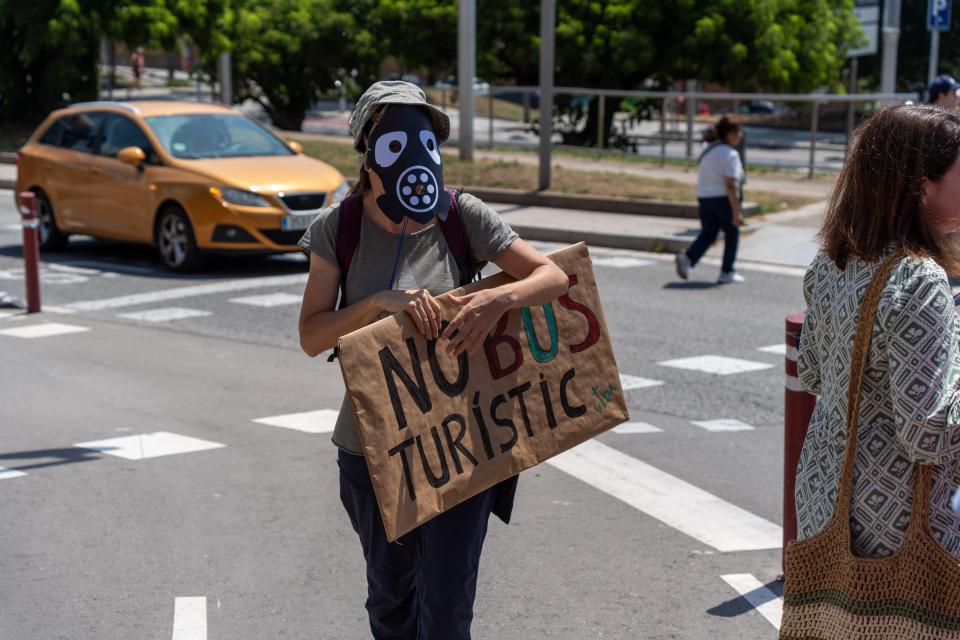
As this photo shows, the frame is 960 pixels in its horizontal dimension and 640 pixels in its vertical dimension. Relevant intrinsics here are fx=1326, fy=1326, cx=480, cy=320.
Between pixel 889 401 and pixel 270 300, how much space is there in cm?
927

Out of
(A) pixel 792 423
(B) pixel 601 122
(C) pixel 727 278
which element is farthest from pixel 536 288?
(B) pixel 601 122

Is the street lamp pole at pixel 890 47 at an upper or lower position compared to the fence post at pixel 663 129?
upper

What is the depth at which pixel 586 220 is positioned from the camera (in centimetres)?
1716

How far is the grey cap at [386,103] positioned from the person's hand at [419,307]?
45 cm

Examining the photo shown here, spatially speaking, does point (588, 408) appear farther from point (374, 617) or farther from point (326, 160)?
point (326, 160)

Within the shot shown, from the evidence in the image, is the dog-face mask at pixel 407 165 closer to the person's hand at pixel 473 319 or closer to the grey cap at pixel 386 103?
the grey cap at pixel 386 103

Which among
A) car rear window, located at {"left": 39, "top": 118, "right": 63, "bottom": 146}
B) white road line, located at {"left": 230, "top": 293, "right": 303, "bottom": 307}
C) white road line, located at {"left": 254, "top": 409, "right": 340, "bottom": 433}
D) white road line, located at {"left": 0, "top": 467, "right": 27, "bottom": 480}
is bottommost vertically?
white road line, located at {"left": 230, "top": 293, "right": 303, "bottom": 307}

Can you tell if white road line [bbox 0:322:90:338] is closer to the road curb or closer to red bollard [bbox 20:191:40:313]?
red bollard [bbox 20:191:40:313]

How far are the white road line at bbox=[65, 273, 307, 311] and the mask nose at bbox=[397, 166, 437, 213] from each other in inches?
338

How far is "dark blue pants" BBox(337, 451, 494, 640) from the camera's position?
3.42 metres

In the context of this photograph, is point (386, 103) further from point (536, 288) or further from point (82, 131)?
point (82, 131)

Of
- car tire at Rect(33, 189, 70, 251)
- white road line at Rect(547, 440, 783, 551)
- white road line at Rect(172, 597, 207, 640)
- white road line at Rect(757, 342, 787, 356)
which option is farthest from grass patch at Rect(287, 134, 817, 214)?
white road line at Rect(172, 597, 207, 640)

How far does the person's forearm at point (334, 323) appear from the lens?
3311 mm

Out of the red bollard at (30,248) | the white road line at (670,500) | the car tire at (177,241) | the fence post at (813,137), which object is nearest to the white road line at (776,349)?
the white road line at (670,500)
